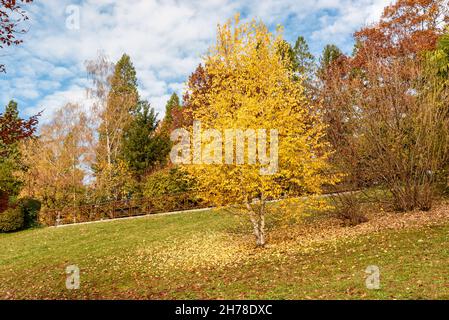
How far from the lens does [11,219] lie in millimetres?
20656

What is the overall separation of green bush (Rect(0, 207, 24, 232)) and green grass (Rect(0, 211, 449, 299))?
806cm

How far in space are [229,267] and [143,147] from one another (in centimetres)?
2068

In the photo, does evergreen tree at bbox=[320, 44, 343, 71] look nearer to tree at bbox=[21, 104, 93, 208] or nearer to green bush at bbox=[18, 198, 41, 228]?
tree at bbox=[21, 104, 93, 208]

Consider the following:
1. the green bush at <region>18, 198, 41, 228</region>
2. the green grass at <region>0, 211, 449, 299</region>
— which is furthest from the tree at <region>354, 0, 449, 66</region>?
the green bush at <region>18, 198, 41, 228</region>

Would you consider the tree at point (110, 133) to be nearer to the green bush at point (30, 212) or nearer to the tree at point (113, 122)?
the tree at point (113, 122)

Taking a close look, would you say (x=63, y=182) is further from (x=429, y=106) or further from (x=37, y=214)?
(x=429, y=106)

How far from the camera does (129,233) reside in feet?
48.1

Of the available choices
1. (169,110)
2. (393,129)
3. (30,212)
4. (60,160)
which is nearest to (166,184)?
(60,160)

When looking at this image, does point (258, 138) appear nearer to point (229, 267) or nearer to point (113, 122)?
point (229, 267)

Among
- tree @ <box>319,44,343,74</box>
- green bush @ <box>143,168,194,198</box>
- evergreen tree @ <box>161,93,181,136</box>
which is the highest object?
tree @ <box>319,44,343,74</box>

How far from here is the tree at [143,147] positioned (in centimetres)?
2727

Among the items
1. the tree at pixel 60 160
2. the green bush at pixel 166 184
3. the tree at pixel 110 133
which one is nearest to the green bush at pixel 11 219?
the tree at pixel 60 160

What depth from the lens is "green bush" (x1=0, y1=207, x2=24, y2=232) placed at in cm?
2047
